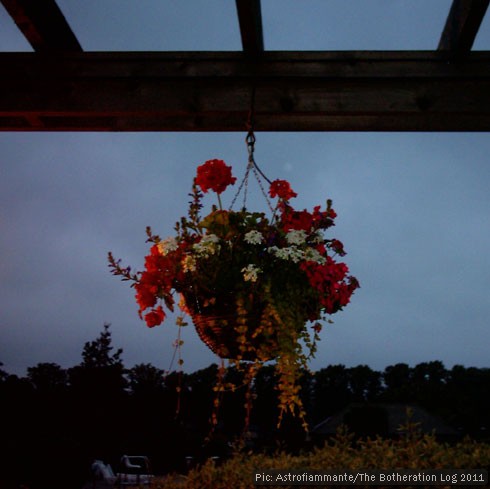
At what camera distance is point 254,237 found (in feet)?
8.64

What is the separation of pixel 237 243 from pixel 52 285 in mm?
58460

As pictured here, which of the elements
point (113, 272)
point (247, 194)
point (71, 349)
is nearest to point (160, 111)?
point (247, 194)

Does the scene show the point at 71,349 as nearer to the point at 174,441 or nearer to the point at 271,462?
the point at 174,441

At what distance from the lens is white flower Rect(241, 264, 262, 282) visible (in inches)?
98.6

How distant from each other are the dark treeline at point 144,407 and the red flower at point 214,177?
3.00ft

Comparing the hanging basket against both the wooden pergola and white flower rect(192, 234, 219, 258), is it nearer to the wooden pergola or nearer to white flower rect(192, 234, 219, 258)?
white flower rect(192, 234, 219, 258)

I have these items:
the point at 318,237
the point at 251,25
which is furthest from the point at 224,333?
the point at 251,25

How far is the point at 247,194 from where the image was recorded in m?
3.03

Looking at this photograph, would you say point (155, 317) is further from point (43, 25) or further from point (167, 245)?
point (43, 25)

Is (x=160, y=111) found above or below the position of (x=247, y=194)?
above

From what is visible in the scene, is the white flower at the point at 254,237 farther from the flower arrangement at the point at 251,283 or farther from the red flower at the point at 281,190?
the red flower at the point at 281,190

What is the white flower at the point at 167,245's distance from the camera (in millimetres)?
2717

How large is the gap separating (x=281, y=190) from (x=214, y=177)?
0.34 metres

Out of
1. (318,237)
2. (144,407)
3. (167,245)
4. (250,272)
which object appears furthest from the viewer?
(144,407)
